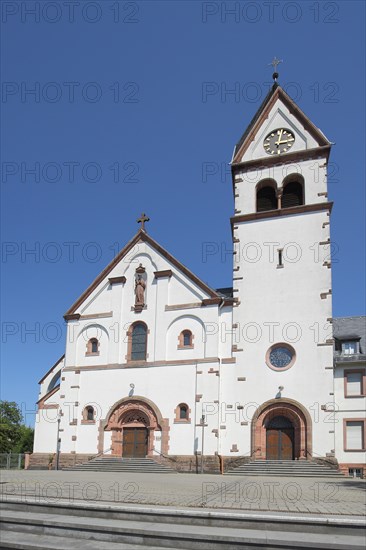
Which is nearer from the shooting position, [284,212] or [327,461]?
[327,461]

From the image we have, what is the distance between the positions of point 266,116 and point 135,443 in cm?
2451

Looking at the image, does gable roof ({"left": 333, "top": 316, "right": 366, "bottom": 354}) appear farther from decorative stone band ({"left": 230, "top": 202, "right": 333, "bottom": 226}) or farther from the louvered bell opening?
the louvered bell opening

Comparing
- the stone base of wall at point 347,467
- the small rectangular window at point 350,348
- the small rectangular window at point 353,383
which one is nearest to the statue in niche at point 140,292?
the small rectangular window at point 350,348

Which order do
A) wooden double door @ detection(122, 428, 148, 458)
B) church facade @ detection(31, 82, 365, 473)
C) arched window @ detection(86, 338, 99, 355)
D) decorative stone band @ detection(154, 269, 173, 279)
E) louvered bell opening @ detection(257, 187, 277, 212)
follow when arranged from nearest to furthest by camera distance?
1. church facade @ detection(31, 82, 365, 473)
2. wooden double door @ detection(122, 428, 148, 458)
3. decorative stone band @ detection(154, 269, 173, 279)
4. louvered bell opening @ detection(257, 187, 277, 212)
5. arched window @ detection(86, 338, 99, 355)

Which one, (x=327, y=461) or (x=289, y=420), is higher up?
(x=289, y=420)

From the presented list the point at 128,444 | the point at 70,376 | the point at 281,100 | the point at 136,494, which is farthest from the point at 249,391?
the point at 281,100

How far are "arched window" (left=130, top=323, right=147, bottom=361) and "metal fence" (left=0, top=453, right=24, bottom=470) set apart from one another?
36.8ft

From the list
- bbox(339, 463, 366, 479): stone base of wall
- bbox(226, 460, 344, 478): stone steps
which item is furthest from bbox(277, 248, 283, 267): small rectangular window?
bbox(339, 463, 366, 479): stone base of wall

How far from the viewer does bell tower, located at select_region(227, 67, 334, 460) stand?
30188mm

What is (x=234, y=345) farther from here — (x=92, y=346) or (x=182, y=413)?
(x=92, y=346)

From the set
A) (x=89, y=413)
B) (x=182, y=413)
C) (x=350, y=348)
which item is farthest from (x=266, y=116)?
(x=89, y=413)

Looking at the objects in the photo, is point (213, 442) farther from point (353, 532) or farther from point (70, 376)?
point (353, 532)

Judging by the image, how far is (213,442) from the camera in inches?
1204

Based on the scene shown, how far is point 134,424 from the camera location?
3338 centimetres
